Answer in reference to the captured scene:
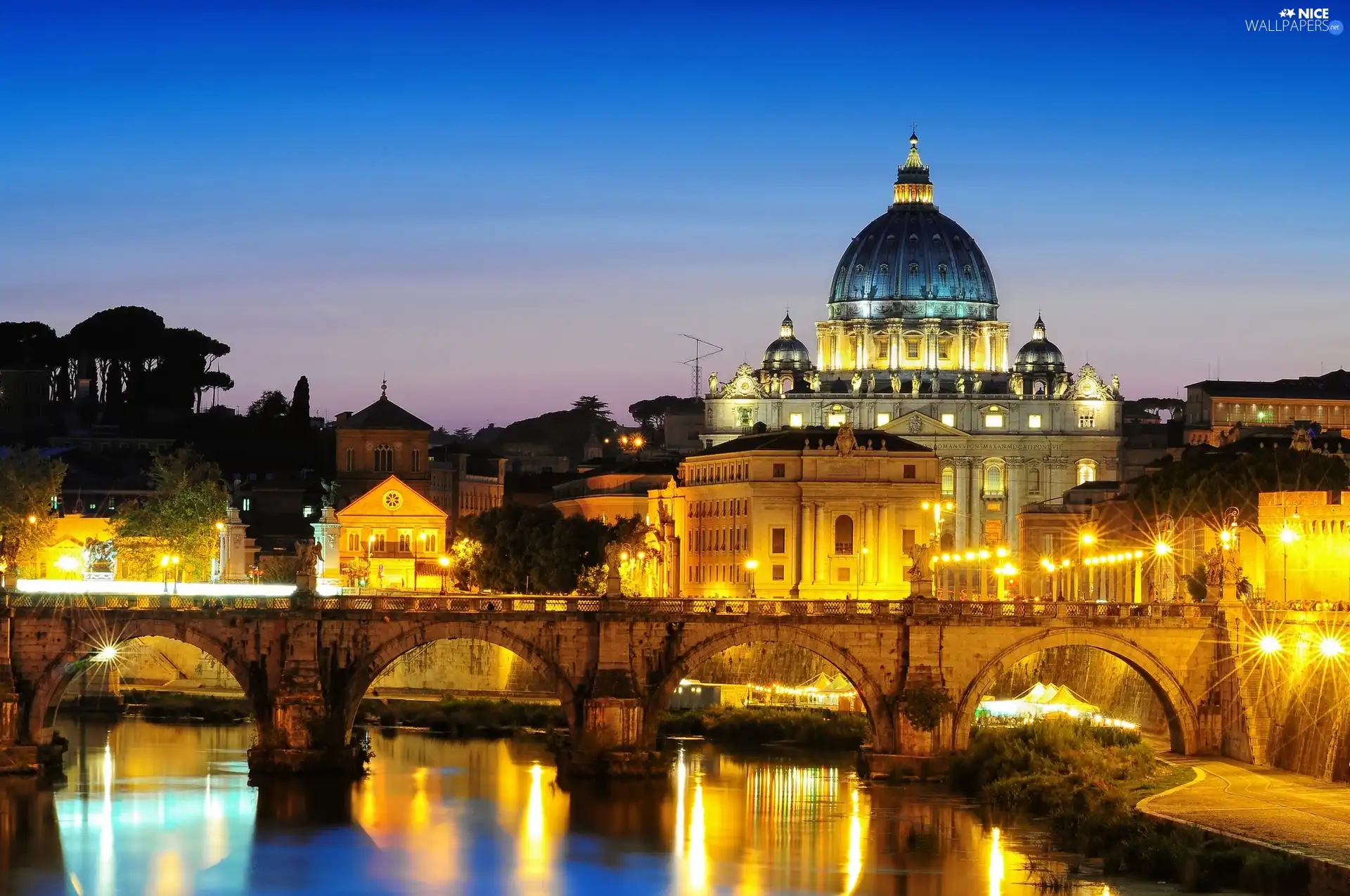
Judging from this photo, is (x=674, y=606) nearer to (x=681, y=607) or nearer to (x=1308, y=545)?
(x=681, y=607)

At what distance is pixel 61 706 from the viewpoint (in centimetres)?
10000

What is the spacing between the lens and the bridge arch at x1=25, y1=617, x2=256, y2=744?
8000cm

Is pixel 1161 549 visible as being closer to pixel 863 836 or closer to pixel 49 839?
pixel 863 836

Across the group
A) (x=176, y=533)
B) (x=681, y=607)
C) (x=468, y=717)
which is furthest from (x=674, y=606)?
(x=176, y=533)

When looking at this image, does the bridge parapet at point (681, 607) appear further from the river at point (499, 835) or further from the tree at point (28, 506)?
the tree at point (28, 506)

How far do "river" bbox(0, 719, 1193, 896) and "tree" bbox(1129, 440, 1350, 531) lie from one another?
24595 mm

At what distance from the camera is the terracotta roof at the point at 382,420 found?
157m

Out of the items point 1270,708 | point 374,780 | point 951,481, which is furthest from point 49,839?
point 951,481

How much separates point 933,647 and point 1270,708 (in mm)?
9092

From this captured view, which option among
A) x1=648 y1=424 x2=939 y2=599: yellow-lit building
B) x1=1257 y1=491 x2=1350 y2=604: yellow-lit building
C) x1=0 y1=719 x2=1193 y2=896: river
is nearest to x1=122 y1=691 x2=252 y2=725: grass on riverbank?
x1=0 y1=719 x2=1193 y2=896: river

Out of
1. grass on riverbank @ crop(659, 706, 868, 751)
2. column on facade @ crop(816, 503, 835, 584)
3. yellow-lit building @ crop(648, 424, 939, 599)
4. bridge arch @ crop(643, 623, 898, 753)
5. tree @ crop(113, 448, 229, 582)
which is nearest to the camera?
bridge arch @ crop(643, 623, 898, 753)

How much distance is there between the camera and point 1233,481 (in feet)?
351

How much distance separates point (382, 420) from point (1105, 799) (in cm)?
9206

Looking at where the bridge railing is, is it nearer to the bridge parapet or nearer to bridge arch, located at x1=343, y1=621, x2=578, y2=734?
the bridge parapet
